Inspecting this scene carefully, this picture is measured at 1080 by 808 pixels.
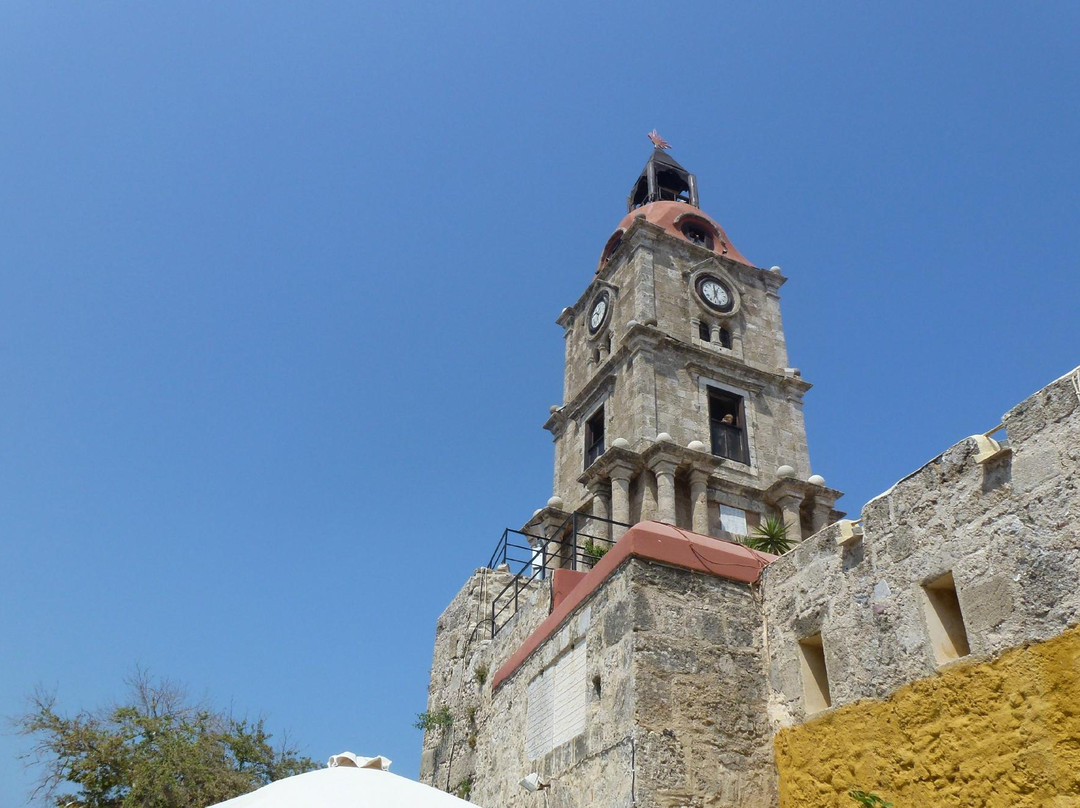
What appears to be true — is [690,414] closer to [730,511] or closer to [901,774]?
[730,511]

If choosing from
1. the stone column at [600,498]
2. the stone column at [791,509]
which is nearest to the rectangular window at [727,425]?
the stone column at [791,509]

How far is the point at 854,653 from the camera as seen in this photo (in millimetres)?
6234

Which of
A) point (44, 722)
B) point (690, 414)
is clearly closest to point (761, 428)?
point (690, 414)

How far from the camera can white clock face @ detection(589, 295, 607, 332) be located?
2108 centimetres

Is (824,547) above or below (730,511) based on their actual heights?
below

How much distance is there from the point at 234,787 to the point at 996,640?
16169mm

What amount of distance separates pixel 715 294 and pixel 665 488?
20.8 ft

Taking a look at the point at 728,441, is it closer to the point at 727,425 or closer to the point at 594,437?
the point at 727,425

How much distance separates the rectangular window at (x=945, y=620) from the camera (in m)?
5.45

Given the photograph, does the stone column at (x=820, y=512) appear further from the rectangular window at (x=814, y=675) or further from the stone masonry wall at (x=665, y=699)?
the rectangular window at (x=814, y=675)

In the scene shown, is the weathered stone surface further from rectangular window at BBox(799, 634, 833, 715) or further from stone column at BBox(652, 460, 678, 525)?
stone column at BBox(652, 460, 678, 525)

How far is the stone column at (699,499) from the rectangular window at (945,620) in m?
10.5

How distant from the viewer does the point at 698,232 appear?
22703 millimetres

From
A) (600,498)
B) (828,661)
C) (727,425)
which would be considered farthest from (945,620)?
(727,425)
